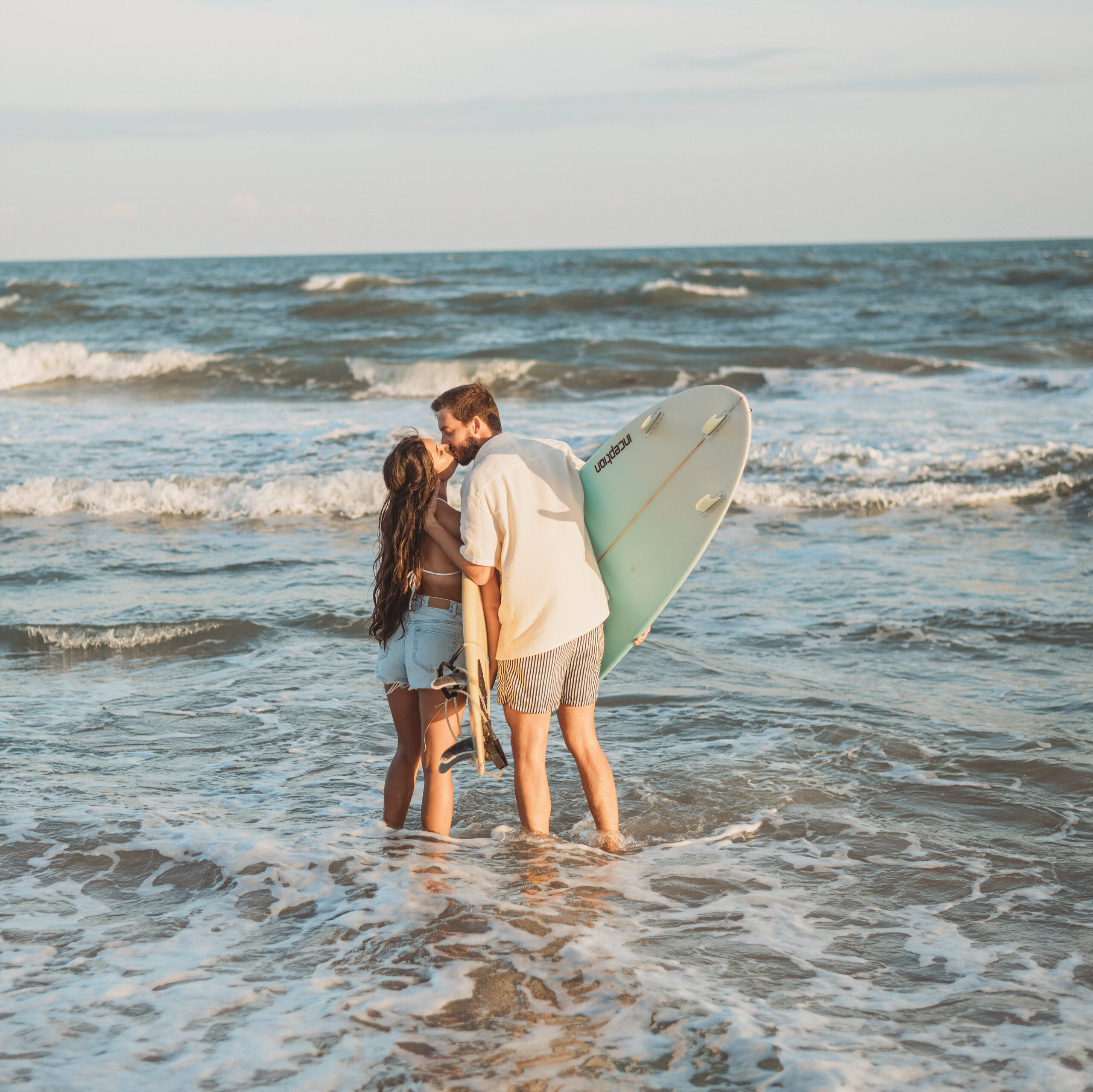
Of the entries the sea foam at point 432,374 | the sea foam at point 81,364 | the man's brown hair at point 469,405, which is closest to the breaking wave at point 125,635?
the man's brown hair at point 469,405

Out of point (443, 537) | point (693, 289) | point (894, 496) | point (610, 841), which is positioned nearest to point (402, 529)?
point (443, 537)

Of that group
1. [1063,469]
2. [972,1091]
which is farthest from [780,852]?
[1063,469]

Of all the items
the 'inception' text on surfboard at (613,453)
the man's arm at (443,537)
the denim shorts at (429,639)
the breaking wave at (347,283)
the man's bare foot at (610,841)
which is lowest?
the man's bare foot at (610,841)

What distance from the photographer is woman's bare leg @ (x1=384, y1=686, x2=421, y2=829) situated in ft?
11.9

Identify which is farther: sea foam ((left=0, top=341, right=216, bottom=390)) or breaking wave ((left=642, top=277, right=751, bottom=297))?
breaking wave ((left=642, top=277, right=751, bottom=297))

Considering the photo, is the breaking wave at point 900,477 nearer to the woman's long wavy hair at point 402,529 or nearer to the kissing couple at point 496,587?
the kissing couple at point 496,587

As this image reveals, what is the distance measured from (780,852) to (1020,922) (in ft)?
2.62

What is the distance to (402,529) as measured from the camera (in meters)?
3.44

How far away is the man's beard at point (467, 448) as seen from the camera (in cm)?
347

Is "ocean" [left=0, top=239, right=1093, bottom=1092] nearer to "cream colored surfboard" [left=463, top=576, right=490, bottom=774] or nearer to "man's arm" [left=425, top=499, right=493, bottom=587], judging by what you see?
"cream colored surfboard" [left=463, top=576, right=490, bottom=774]

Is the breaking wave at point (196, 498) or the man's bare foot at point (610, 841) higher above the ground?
the breaking wave at point (196, 498)

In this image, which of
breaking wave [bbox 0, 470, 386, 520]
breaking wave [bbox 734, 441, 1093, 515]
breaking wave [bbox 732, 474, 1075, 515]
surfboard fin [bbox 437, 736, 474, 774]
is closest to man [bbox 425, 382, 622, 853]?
surfboard fin [bbox 437, 736, 474, 774]

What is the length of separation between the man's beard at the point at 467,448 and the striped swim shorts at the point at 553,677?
2.18 feet

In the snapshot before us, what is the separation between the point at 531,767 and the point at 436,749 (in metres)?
0.32
